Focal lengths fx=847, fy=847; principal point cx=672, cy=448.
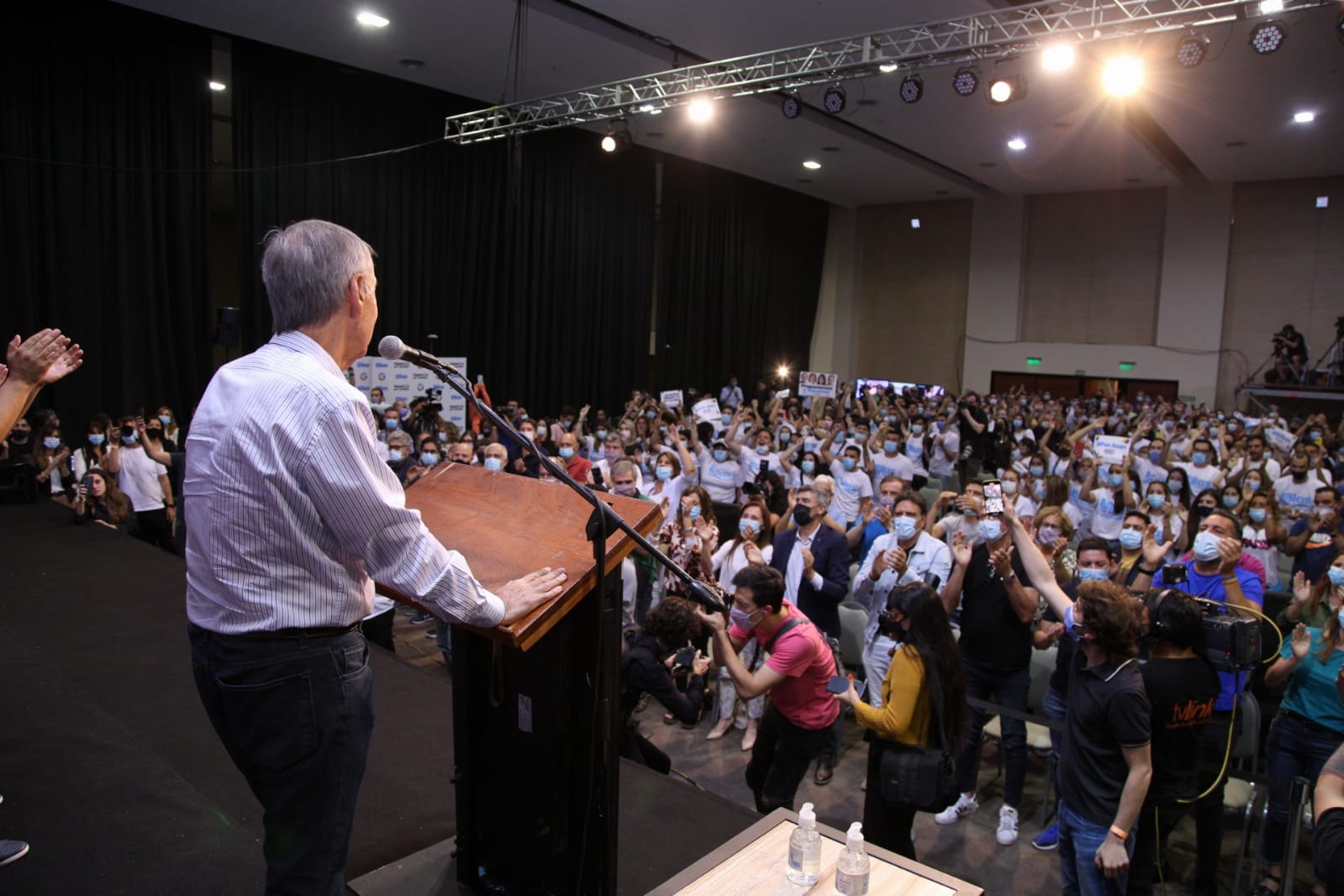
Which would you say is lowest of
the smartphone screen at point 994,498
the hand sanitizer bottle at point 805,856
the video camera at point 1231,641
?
the hand sanitizer bottle at point 805,856

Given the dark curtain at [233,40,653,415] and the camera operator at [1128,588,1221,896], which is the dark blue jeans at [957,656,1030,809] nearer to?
the camera operator at [1128,588,1221,896]

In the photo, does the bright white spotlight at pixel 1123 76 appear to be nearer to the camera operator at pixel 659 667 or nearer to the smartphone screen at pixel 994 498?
the smartphone screen at pixel 994 498

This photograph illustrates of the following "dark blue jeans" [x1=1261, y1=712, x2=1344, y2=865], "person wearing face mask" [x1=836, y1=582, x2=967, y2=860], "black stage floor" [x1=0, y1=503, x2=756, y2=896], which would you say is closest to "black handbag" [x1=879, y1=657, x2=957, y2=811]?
"person wearing face mask" [x1=836, y1=582, x2=967, y2=860]

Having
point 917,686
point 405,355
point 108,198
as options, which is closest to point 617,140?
point 108,198

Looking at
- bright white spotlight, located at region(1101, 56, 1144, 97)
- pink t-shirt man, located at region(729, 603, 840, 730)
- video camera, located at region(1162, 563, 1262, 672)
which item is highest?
bright white spotlight, located at region(1101, 56, 1144, 97)

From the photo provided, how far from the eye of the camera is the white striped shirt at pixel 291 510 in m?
1.40

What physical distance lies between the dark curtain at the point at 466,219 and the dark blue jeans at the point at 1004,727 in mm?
8096

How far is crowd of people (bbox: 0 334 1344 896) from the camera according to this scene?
2.91m

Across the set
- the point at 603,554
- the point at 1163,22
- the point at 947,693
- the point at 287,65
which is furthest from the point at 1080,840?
the point at 287,65

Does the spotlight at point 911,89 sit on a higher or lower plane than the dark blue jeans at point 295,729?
higher

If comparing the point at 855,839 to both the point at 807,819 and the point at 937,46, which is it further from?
the point at 937,46

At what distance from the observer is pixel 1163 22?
300 inches

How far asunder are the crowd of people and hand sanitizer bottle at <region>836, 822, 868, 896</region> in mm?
784

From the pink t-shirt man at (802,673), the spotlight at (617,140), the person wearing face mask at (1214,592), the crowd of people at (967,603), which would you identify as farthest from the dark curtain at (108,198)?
the person wearing face mask at (1214,592)
